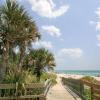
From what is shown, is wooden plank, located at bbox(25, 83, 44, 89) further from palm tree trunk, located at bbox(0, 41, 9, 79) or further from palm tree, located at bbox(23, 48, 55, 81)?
palm tree, located at bbox(23, 48, 55, 81)

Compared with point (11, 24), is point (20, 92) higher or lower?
lower

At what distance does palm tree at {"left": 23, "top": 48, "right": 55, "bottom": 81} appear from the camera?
32.6 meters

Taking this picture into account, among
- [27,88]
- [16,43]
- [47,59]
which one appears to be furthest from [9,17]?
[47,59]

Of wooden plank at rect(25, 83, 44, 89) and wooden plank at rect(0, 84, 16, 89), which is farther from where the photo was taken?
wooden plank at rect(25, 83, 44, 89)

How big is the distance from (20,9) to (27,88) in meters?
9.12

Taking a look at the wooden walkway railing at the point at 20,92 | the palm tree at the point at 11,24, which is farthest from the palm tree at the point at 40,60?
the wooden walkway railing at the point at 20,92

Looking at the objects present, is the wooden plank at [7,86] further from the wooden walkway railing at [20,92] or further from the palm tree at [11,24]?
the palm tree at [11,24]

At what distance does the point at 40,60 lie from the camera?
34.6 m

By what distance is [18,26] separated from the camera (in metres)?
21.0

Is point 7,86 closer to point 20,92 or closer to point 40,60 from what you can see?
point 20,92

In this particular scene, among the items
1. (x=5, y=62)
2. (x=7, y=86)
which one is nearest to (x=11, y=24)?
(x=5, y=62)

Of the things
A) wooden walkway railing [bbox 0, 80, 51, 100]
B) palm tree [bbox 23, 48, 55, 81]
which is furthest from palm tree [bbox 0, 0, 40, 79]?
palm tree [bbox 23, 48, 55, 81]

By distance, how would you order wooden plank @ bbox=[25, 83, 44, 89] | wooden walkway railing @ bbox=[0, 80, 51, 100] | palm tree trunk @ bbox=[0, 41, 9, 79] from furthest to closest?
palm tree trunk @ bbox=[0, 41, 9, 79] < wooden plank @ bbox=[25, 83, 44, 89] < wooden walkway railing @ bbox=[0, 80, 51, 100]

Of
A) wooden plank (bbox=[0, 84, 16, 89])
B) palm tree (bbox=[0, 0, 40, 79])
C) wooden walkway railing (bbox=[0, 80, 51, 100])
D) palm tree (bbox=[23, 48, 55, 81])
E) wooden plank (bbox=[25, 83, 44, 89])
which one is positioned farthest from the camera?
palm tree (bbox=[23, 48, 55, 81])
